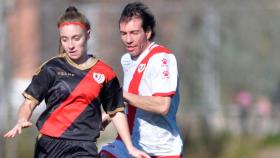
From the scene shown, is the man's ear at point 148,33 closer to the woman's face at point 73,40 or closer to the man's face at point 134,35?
the man's face at point 134,35

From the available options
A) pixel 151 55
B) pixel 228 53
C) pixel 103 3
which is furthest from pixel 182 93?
pixel 151 55

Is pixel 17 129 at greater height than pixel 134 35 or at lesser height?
lesser

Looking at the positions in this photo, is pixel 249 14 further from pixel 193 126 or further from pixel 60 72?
pixel 60 72

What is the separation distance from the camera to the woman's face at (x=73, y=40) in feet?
23.2

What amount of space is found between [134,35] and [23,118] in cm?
112

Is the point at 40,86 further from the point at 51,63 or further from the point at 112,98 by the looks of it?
the point at 112,98

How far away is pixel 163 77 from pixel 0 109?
262 inches

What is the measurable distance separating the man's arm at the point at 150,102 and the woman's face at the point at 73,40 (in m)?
0.53

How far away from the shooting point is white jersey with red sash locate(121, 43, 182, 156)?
7.68 metres

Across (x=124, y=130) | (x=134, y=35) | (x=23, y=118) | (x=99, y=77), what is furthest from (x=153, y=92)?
(x=23, y=118)

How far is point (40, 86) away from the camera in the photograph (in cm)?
709

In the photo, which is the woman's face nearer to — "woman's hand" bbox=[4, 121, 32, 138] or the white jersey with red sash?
"woman's hand" bbox=[4, 121, 32, 138]

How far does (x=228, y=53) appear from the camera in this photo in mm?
16312

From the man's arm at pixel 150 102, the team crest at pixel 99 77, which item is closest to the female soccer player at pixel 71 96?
the team crest at pixel 99 77
